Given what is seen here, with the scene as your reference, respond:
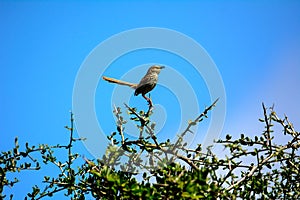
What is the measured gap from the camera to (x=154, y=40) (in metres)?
5.09

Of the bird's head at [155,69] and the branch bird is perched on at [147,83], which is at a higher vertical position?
the bird's head at [155,69]

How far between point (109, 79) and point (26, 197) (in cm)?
237

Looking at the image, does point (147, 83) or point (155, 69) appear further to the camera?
point (155, 69)

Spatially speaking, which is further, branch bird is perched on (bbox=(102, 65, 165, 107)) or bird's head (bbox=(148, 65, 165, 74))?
bird's head (bbox=(148, 65, 165, 74))

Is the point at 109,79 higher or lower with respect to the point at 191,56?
higher

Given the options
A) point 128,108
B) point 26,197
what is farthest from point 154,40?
point 26,197

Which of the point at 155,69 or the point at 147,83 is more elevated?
the point at 155,69

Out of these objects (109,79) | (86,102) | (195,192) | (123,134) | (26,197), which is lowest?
(195,192)

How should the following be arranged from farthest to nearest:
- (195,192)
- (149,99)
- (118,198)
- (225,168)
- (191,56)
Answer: (149,99)
(191,56)
(225,168)
(118,198)
(195,192)

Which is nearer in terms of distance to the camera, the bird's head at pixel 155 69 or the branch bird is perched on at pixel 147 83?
the branch bird is perched on at pixel 147 83

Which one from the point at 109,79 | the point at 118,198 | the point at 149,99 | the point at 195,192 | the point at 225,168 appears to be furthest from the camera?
the point at 109,79

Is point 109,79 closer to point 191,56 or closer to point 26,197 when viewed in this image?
point 191,56

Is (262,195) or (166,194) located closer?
(166,194)

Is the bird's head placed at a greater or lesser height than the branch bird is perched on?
greater
